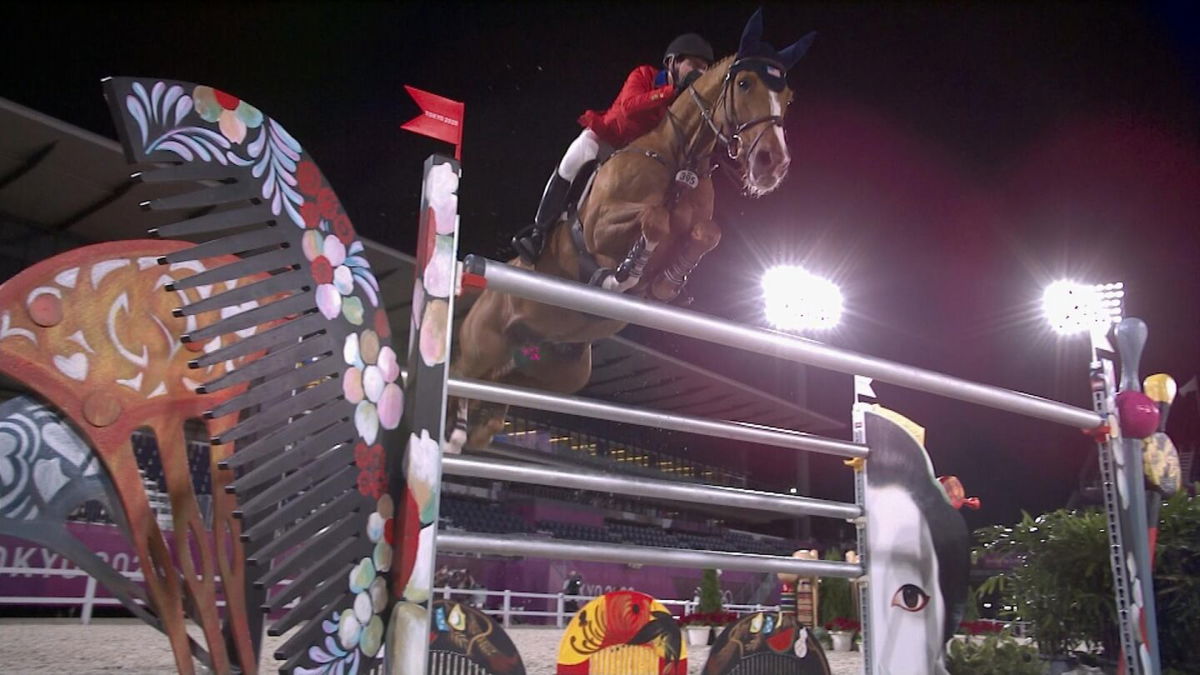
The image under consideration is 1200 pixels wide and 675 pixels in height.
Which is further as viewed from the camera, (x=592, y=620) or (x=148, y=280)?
(x=592, y=620)

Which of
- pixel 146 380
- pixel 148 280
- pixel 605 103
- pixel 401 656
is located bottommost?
pixel 401 656

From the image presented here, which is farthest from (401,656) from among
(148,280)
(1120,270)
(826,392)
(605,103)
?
(826,392)

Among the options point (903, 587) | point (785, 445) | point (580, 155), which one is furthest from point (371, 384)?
point (580, 155)

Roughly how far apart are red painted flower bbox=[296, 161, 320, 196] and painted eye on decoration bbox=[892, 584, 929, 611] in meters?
1.08

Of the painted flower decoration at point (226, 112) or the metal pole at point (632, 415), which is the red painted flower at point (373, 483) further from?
the painted flower decoration at point (226, 112)

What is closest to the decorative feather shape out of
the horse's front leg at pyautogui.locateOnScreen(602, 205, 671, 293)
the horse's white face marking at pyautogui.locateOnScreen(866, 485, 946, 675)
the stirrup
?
the horse's white face marking at pyautogui.locateOnScreen(866, 485, 946, 675)

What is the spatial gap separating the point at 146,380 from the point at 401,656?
429 millimetres

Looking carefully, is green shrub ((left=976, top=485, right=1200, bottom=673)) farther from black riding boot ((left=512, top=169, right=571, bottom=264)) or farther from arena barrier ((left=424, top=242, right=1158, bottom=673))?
black riding boot ((left=512, top=169, right=571, bottom=264))

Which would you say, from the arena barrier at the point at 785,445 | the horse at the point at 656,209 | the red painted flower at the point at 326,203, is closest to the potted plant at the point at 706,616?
the horse at the point at 656,209

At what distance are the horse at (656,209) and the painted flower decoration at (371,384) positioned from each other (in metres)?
1.39

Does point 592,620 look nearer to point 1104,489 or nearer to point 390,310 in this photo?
point 1104,489

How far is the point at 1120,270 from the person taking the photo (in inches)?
326

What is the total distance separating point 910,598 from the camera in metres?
1.32

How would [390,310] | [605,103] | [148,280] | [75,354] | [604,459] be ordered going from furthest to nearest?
[604,459] < [390,310] < [605,103] < [148,280] < [75,354]
